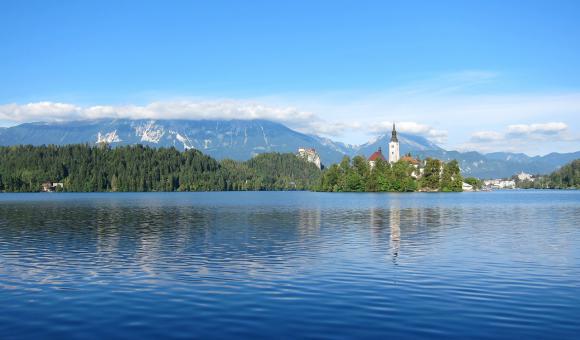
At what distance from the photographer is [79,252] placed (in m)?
44.2

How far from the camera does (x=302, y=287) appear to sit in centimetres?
2997

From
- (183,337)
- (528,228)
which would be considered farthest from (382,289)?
(528,228)

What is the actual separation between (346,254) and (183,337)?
953 inches

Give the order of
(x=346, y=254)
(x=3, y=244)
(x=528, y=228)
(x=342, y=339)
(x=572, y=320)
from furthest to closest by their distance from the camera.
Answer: (x=528, y=228), (x=3, y=244), (x=346, y=254), (x=572, y=320), (x=342, y=339)

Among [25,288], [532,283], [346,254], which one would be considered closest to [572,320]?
[532,283]

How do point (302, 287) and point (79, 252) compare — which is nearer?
point (302, 287)

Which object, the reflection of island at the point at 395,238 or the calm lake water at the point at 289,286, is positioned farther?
the reflection of island at the point at 395,238

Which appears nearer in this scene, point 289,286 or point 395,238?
point 289,286

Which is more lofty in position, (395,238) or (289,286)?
(395,238)

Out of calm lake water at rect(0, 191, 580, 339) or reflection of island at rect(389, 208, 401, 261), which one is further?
reflection of island at rect(389, 208, 401, 261)

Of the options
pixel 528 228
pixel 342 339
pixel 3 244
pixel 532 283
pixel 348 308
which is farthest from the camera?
pixel 528 228

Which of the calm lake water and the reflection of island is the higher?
the reflection of island

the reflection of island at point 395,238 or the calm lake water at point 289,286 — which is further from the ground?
the reflection of island at point 395,238

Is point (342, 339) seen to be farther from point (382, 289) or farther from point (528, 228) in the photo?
point (528, 228)
